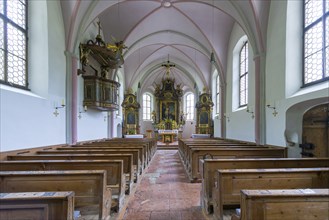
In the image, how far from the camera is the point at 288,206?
62.7 inches

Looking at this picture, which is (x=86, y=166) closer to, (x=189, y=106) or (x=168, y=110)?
(x=168, y=110)

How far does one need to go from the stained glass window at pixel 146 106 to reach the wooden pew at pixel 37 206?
21425 millimetres

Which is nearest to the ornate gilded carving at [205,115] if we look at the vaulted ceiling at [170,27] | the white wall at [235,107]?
the vaulted ceiling at [170,27]

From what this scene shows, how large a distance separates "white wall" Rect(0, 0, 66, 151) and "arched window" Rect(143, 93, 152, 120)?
15432 millimetres

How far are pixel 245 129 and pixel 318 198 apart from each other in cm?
829

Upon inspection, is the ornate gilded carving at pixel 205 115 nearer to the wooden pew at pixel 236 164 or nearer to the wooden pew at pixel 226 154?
the wooden pew at pixel 226 154

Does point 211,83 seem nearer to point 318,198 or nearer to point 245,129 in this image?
point 245,129

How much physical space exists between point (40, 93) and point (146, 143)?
4.04m

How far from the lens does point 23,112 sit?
18.4 feet

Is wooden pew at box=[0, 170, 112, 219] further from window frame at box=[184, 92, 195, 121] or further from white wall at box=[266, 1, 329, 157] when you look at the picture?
window frame at box=[184, 92, 195, 121]

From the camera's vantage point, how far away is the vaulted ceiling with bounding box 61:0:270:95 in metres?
7.89

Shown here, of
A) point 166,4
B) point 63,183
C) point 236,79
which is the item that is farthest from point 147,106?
point 63,183

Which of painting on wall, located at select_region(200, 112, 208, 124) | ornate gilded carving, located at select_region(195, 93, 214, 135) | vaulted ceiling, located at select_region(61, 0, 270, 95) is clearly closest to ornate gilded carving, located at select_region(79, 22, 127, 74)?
vaulted ceiling, located at select_region(61, 0, 270, 95)

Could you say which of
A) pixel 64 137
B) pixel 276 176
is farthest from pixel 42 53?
pixel 276 176
